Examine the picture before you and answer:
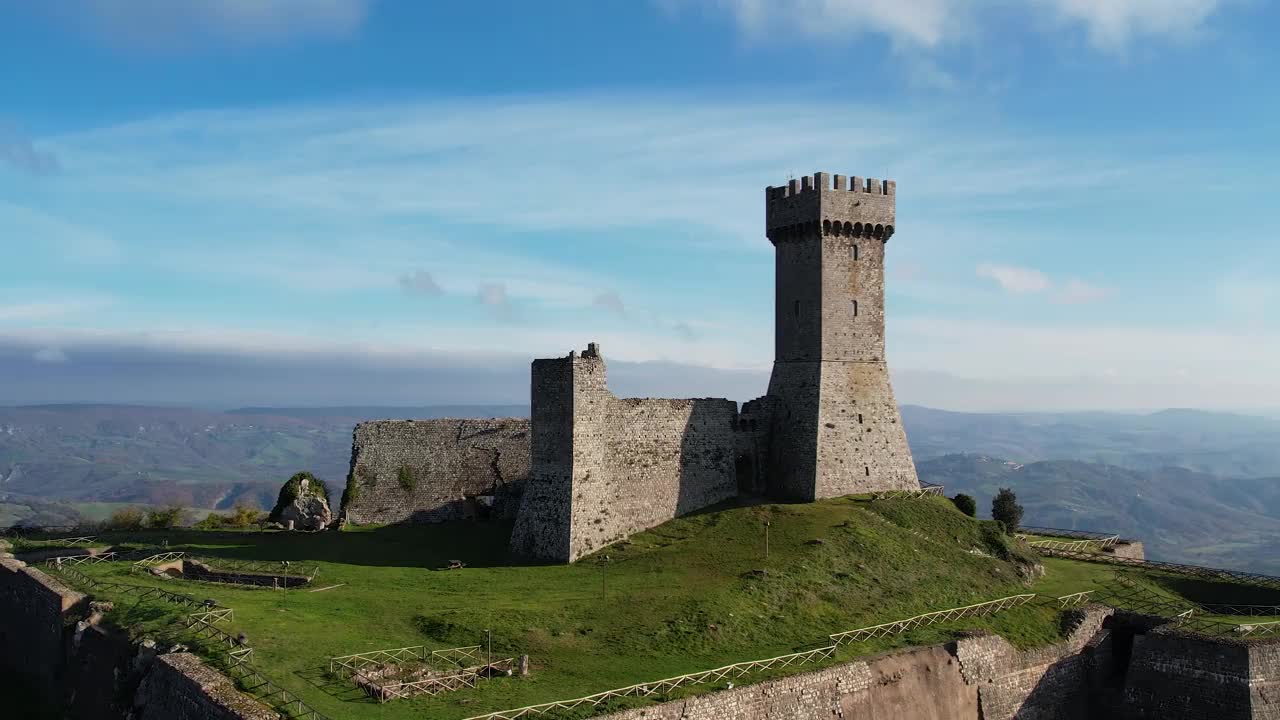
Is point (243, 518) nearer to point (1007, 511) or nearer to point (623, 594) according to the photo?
point (623, 594)

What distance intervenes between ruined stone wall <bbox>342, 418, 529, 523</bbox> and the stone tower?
16545 millimetres

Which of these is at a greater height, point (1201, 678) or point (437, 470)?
point (437, 470)

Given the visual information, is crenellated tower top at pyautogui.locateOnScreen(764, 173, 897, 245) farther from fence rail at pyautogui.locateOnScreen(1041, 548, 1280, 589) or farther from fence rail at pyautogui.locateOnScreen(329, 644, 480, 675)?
fence rail at pyautogui.locateOnScreen(329, 644, 480, 675)

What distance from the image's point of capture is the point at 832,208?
56062 mm

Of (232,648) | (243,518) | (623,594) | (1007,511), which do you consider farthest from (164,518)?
(1007,511)

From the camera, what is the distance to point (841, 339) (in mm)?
56625

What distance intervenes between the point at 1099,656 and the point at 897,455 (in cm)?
1610

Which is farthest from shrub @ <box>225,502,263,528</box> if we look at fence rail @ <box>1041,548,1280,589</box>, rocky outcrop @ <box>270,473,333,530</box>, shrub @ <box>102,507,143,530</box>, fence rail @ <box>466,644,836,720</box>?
fence rail @ <box>1041,548,1280,589</box>

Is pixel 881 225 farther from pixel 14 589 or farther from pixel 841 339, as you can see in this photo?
pixel 14 589

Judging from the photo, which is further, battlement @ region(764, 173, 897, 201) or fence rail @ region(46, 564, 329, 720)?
battlement @ region(764, 173, 897, 201)

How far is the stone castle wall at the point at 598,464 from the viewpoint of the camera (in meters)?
47.2

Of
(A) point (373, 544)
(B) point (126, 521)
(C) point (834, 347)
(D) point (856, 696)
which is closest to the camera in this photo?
(D) point (856, 696)

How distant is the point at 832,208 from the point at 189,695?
41812 mm

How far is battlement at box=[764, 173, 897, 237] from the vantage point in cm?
5594
